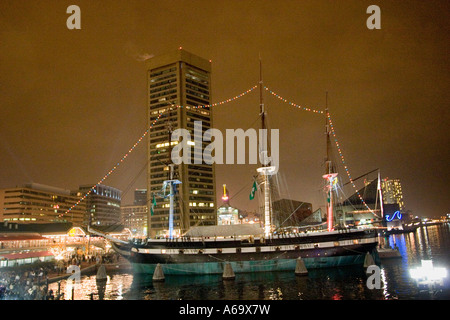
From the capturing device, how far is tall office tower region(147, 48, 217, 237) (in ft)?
416

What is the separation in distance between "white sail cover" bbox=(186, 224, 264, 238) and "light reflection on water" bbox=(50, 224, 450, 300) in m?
6.37

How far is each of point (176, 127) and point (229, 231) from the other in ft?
285

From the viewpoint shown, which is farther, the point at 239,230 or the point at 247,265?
the point at 239,230

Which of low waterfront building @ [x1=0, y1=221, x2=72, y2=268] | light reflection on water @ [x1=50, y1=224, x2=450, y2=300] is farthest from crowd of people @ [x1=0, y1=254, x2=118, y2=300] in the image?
light reflection on water @ [x1=50, y1=224, x2=450, y2=300]

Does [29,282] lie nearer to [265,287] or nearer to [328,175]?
[265,287]

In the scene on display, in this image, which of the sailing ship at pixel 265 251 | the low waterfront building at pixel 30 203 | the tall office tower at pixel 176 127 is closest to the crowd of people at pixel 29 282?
the sailing ship at pixel 265 251

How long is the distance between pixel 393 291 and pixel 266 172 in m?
25.0

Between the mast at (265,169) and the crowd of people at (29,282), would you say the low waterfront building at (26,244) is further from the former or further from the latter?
the mast at (265,169)

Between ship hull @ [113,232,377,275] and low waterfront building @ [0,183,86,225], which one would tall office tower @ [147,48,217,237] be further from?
ship hull @ [113,232,377,275]

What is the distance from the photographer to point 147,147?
131750 mm
